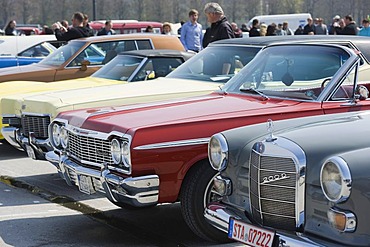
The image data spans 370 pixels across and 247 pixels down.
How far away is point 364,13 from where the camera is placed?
47938mm

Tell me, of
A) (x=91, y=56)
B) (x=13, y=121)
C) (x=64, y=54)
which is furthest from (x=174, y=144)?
(x=64, y=54)

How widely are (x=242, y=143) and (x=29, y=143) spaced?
11.9ft

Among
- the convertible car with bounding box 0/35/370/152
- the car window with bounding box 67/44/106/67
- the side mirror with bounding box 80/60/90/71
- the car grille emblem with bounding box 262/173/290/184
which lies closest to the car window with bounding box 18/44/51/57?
the car window with bounding box 67/44/106/67

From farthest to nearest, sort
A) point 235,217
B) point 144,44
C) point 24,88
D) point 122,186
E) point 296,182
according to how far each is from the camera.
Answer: point 144,44, point 24,88, point 122,186, point 235,217, point 296,182

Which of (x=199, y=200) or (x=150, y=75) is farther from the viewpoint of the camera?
(x=150, y=75)

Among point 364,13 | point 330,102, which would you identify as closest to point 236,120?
point 330,102

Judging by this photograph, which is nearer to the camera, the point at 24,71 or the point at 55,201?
the point at 55,201

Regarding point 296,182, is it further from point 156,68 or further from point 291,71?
point 156,68

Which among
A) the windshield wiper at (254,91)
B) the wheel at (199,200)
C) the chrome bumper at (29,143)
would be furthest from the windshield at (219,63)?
→ the wheel at (199,200)

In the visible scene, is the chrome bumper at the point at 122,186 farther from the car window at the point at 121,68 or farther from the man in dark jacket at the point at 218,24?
the man in dark jacket at the point at 218,24

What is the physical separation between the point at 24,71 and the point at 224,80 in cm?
443

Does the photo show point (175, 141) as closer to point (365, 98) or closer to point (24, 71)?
point (365, 98)

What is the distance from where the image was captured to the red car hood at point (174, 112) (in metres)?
5.67

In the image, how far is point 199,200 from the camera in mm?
5512
